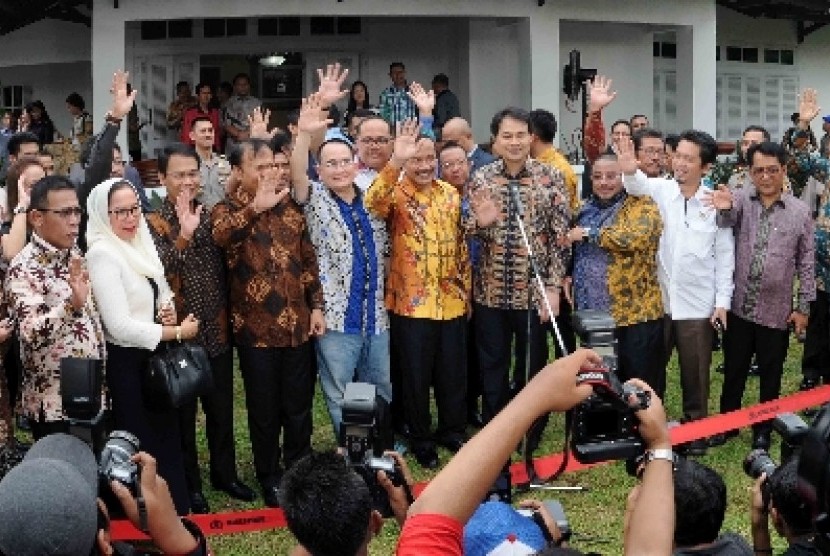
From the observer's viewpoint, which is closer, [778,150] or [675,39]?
[778,150]

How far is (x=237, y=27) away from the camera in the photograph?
15.7 m

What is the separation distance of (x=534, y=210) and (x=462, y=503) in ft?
14.0

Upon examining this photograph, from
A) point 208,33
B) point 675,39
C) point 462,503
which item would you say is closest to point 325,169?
point 462,503

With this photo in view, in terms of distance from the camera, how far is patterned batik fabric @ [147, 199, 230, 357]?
539cm

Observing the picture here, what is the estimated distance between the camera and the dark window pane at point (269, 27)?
1570cm

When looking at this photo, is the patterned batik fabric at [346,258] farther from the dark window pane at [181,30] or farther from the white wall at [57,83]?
the white wall at [57,83]

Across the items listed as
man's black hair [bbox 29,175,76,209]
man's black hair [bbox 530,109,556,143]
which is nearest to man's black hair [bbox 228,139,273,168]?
man's black hair [bbox 29,175,76,209]

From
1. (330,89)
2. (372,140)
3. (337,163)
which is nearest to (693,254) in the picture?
(372,140)

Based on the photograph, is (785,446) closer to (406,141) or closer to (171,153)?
(406,141)

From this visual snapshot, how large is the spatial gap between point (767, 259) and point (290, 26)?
10.7 metres

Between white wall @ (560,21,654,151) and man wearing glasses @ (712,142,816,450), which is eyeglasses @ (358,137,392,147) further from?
white wall @ (560,21,654,151)

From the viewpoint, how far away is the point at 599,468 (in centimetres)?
624

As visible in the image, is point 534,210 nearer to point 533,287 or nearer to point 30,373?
point 533,287

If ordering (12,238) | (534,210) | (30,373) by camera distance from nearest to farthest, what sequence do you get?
(30,373)
(12,238)
(534,210)
